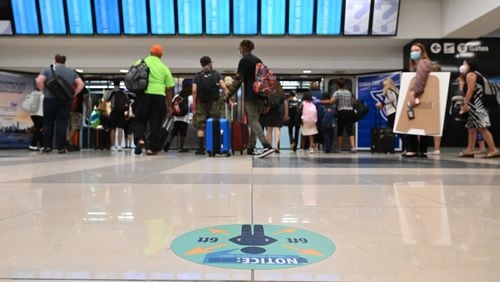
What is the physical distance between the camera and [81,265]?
94cm

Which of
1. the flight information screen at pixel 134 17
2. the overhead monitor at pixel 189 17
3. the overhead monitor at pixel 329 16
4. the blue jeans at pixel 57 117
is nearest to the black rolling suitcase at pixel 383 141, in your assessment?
the overhead monitor at pixel 329 16

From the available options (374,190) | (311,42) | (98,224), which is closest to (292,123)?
(311,42)

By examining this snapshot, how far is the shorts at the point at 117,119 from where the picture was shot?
883 centimetres

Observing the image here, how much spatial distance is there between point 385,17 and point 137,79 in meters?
7.17

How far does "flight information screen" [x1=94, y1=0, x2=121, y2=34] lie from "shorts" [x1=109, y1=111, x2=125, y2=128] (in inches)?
124

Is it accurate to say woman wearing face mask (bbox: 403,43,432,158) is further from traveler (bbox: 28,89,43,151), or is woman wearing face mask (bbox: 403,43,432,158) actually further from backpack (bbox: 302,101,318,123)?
traveler (bbox: 28,89,43,151)

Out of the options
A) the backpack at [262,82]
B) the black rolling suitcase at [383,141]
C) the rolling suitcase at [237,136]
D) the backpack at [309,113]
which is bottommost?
the black rolling suitcase at [383,141]

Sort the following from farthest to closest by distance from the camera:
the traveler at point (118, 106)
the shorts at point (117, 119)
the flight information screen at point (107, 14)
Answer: the flight information screen at point (107, 14)
the shorts at point (117, 119)
the traveler at point (118, 106)

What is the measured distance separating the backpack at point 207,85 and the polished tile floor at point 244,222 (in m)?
3.88

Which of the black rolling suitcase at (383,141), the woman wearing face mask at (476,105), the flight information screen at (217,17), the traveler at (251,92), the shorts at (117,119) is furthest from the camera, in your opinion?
the flight information screen at (217,17)

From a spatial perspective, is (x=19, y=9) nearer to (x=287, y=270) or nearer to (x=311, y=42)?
(x=311, y=42)

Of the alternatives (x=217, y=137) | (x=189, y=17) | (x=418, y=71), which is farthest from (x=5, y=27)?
(x=418, y=71)

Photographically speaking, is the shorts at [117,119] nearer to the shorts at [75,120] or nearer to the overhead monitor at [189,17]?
the shorts at [75,120]

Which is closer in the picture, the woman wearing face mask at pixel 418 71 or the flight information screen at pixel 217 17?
the woman wearing face mask at pixel 418 71
